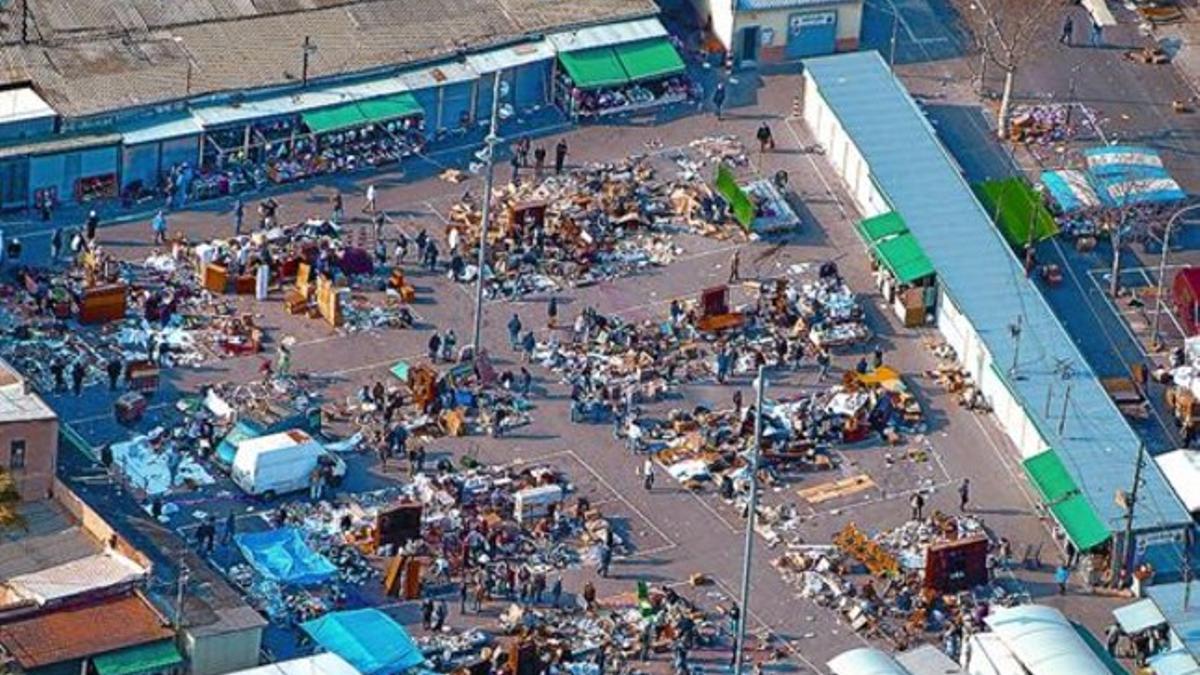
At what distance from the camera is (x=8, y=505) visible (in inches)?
5281

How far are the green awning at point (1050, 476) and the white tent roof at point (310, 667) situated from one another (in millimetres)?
27937

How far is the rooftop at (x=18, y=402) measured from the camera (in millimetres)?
135875

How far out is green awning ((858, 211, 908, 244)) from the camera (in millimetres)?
158500

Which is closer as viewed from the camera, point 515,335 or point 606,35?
point 515,335

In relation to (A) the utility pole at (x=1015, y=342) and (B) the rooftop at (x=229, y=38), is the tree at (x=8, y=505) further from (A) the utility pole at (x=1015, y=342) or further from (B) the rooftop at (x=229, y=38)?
(A) the utility pole at (x=1015, y=342)

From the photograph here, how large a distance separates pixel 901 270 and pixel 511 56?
21899mm

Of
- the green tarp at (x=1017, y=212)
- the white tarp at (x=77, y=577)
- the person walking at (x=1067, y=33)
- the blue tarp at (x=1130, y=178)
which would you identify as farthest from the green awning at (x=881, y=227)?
the white tarp at (x=77, y=577)

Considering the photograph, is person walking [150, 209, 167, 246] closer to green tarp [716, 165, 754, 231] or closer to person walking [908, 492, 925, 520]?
green tarp [716, 165, 754, 231]

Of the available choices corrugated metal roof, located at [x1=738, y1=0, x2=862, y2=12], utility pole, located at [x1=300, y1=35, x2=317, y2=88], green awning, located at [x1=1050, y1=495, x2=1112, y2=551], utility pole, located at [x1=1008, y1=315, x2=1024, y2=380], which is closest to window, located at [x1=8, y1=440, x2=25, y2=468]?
utility pole, located at [x1=300, y1=35, x2=317, y2=88]

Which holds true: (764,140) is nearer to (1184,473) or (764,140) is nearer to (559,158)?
(559,158)

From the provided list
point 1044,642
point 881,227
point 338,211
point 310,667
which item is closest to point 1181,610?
point 1044,642

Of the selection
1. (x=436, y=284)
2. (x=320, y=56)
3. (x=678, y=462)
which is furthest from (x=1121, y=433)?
(x=320, y=56)

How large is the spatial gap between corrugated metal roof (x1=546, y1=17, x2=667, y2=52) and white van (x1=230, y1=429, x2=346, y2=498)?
1268 inches

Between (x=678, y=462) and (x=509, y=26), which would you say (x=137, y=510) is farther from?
(x=509, y=26)
